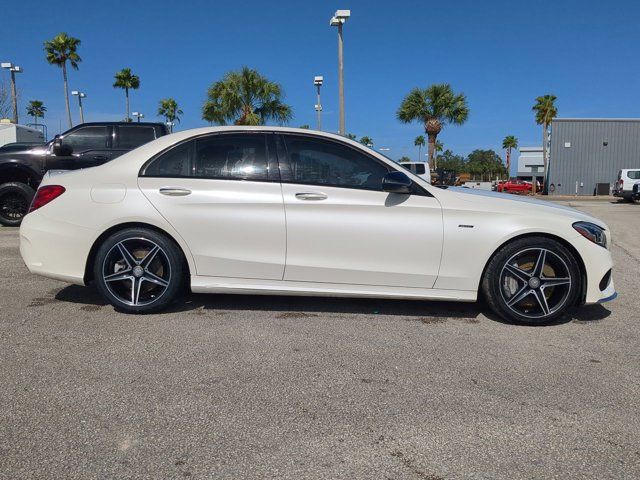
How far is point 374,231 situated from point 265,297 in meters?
1.43

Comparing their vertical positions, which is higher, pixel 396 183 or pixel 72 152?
pixel 72 152

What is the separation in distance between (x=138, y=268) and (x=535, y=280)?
10.7 feet

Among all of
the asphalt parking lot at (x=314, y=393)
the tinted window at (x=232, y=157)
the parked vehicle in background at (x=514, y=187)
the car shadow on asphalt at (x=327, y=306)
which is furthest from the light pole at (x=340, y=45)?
the parked vehicle in background at (x=514, y=187)

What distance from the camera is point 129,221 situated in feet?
14.0

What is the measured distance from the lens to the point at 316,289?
425cm

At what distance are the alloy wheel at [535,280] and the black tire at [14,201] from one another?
8597 millimetres

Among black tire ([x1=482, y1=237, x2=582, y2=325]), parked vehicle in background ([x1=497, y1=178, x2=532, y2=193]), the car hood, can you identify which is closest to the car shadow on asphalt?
black tire ([x1=482, y1=237, x2=582, y2=325])

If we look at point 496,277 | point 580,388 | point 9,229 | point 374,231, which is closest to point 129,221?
point 374,231

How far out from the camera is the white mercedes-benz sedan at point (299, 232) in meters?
4.14

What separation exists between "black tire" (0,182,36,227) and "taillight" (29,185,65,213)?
567 centimetres

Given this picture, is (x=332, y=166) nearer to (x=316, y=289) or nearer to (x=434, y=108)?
(x=316, y=289)

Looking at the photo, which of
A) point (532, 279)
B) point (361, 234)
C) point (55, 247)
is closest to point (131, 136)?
point (55, 247)

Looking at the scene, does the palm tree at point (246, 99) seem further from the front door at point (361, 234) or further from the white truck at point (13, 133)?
the front door at point (361, 234)

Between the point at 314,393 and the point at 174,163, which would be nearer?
the point at 314,393
